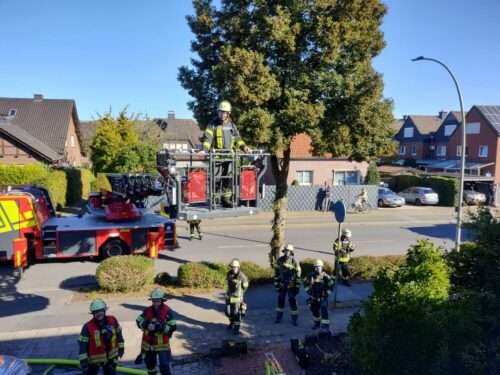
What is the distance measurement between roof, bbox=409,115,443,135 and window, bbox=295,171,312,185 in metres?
30.3

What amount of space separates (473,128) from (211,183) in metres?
37.3

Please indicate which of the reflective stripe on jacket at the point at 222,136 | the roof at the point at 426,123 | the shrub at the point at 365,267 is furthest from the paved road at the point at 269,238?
the roof at the point at 426,123

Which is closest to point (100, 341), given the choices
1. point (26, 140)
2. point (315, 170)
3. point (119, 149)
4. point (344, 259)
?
point (344, 259)

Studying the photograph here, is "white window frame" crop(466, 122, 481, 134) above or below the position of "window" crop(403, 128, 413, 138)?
below

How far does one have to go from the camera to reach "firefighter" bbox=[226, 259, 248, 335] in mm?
7590

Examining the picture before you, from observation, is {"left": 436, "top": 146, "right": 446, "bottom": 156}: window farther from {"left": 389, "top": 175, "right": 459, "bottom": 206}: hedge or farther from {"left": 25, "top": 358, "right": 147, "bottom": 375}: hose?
{"left": 25, "top": 358, "right": 147, "bottom": 375}: hose

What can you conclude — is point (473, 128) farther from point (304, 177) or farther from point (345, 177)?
point (304, 177)

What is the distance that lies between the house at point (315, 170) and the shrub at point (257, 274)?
55.5 feet

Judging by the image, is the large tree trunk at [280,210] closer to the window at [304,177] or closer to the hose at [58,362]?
the hose at [58,362]

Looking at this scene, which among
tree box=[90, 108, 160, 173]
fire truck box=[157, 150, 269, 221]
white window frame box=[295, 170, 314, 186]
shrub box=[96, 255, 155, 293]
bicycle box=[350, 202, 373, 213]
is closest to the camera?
fire truck box=[157, 150, 269, 221]

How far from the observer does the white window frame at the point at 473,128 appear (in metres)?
36.8

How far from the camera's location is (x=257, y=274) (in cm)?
1041

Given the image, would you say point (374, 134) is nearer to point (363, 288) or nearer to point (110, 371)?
point (363, 288)

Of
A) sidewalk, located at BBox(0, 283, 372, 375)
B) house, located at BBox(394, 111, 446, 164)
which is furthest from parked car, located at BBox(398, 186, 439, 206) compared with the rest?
house, located at BBox(394, 111, 446, 164)
